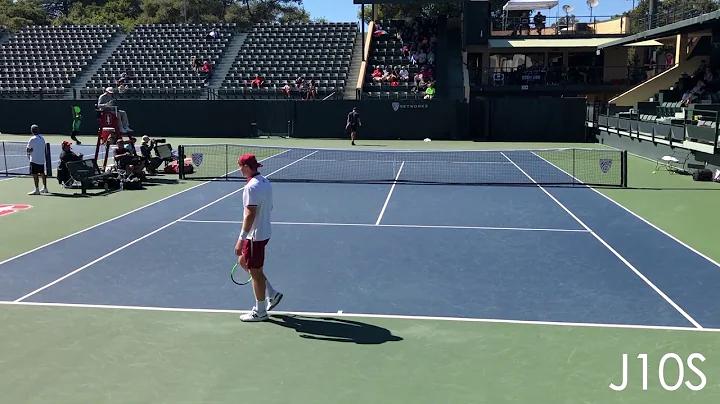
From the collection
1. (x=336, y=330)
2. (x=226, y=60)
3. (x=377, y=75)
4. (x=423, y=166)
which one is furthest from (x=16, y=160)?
(x=336, y=330)

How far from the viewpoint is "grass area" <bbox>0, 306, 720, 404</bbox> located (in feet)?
19.0

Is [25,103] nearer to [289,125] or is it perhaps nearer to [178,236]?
[289,125]

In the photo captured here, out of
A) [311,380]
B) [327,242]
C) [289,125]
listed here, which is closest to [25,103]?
[289,125]

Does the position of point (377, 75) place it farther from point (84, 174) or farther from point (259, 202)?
point (259, 202)

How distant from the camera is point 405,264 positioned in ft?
33.7

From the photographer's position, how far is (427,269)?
32.7ft

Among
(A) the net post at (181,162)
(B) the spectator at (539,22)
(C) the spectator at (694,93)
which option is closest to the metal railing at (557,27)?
(B) the spectator at (539,22)

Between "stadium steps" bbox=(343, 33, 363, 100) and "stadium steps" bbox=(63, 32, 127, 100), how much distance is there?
15.1 meters

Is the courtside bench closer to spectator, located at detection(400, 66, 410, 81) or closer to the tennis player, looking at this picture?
the tennis player

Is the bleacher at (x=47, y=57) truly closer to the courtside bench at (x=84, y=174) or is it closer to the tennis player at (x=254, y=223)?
the courtside bench at (x=84, y=174)

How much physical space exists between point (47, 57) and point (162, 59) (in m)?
8.64

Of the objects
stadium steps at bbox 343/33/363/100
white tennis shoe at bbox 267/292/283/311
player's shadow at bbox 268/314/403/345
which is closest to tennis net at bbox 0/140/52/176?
white tennis shoe at bbox 267/292/283/311

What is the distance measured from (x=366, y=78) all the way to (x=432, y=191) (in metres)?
23.0

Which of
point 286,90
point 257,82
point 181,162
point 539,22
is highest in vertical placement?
point 539,22
